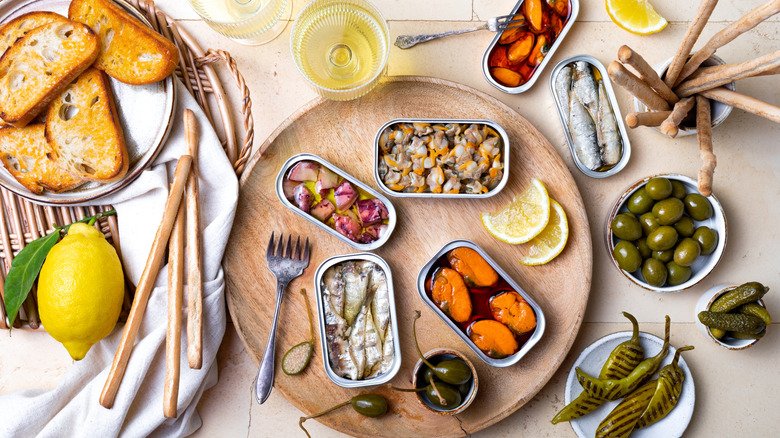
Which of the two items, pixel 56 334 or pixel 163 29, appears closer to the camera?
pixel 56 334

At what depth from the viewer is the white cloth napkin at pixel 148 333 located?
5.02 feet

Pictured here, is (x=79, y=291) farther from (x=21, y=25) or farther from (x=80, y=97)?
(x=21, y=25)

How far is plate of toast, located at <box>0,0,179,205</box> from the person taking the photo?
1464mm

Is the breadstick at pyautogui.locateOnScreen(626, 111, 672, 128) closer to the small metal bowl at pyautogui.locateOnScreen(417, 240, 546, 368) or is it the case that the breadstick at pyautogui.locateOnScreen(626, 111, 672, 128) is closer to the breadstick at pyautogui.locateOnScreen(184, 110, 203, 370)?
the small metal bowl at pyautogui.locateOnScreen(417, 240, 546, 368)

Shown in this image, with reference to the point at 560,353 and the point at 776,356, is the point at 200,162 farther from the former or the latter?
the point at 776,356

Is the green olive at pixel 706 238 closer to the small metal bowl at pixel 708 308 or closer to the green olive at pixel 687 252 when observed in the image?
the green olive at pixel 687 252

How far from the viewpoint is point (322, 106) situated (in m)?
1.61

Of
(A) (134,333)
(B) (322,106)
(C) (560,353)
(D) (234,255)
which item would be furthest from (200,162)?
(C) (560,353)

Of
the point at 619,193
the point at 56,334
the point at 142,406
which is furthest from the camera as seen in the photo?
the point at 619,193

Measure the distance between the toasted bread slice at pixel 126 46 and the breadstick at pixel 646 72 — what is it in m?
1.28

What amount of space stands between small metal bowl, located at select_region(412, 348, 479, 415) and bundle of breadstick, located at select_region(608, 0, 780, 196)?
2.78 feet

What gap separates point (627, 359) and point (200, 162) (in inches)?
60.8

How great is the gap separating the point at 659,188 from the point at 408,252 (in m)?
0.83

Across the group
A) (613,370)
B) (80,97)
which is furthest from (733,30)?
(80,97)
